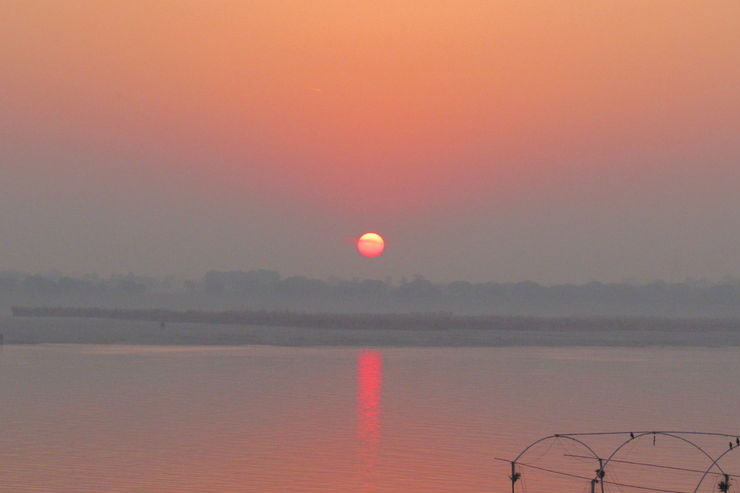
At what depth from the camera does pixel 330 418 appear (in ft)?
124

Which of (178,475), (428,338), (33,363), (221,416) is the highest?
(428,338)

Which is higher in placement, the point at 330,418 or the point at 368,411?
the point at 368,411

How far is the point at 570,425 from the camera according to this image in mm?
36406

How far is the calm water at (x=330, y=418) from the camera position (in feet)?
88.5

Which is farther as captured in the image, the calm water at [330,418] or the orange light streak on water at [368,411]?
the orange light streak on water at [368,411]

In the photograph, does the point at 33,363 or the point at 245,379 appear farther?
the point at 33,363

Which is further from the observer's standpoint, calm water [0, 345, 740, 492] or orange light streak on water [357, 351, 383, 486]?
orange light streak on water [357, 351, 383, 486]

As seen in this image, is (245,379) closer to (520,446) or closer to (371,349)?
(520,446)

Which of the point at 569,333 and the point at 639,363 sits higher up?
the point at 569,333

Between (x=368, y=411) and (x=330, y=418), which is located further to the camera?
(x=368, y=411)

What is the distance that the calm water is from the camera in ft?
88.5

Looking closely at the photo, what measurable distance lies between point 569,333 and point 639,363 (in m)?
43.8

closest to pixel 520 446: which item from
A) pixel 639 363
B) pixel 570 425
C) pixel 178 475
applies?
pixel 570 425

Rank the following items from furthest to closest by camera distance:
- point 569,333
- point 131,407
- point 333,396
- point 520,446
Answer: point 569,333 → point 333,396 → point 131,407 → point 520,446
